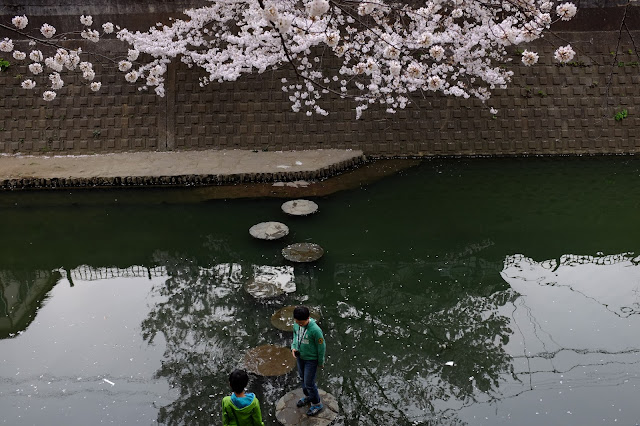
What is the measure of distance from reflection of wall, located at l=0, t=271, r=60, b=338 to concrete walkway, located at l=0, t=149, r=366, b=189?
11.1ft

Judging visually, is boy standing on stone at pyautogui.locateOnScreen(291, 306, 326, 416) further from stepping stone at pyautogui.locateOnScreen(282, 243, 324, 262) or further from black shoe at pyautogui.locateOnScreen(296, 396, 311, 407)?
stepping stone at pyautogui.locateOnScreen(282, 243, 324, 262)

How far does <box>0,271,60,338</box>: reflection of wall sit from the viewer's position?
27.7 feet

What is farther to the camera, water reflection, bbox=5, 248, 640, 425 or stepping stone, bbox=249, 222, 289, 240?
stepping stone, bbox=249, 222, 289, 240

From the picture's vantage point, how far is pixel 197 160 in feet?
44.6

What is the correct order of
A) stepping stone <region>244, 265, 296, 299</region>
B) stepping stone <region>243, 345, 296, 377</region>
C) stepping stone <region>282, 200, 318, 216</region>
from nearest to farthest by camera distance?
stepping stone <region>243, 345, 296, 377</region>
stepping stone <region>244, 265, 296, 299</region>
stepping stone <region>282, 200, 318, 216</region>

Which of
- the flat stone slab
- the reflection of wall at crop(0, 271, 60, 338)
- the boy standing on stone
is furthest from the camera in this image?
the reflection of wall at crop(0, 271, 60, 338)

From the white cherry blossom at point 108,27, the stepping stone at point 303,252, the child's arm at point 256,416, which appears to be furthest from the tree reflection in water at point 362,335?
the white cherry blossom at point 108,27

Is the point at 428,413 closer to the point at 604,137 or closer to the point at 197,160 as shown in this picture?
the point at 197,160

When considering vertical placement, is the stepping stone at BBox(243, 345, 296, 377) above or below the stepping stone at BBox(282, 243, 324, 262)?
below

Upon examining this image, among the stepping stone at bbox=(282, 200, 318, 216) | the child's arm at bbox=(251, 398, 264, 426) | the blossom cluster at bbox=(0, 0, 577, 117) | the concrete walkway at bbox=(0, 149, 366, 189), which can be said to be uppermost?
the blossom cluster at bbox=(0, 0, 577, 117)

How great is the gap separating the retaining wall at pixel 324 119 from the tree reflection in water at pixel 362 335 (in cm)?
535

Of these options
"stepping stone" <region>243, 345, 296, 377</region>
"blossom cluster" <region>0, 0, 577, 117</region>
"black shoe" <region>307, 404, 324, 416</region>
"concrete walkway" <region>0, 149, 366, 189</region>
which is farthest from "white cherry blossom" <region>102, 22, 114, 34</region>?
"black shoe" <region>307, 404, 324, 416</region>

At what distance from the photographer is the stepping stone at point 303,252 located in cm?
958

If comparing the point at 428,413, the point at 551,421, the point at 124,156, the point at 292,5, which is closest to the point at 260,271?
the point at 428,413
